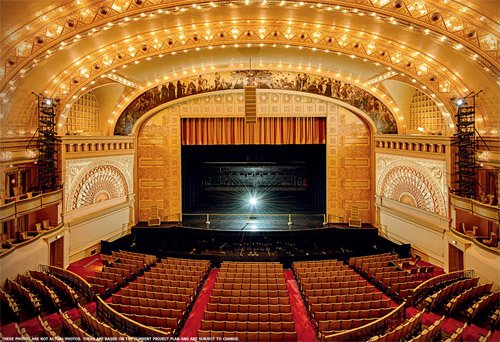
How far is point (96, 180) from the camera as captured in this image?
52.0 feet

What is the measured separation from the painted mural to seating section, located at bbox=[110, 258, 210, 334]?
350 inches

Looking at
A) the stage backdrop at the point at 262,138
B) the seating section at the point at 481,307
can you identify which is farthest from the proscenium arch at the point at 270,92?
the seating section at the point at 481,307

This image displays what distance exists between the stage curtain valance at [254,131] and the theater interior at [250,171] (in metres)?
0.07

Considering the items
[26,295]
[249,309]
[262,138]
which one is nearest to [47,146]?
[26,295]

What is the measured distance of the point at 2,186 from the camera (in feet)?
39.4

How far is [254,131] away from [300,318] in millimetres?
11579

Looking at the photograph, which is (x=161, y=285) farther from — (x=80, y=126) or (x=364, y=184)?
(x=364, y=184)

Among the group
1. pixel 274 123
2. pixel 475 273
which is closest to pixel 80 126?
pixel 274 123

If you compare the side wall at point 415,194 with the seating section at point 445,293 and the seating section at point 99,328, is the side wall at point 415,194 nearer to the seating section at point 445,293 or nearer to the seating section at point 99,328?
the seating section at point 445,293

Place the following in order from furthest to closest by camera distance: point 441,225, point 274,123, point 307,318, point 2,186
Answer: point 274,123 < point 441,225 < point 2,186 < point 307,318

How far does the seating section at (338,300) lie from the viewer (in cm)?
784

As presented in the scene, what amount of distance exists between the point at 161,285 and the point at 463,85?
11.8 meters

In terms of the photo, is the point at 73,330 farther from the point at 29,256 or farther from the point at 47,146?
the point at 47,146

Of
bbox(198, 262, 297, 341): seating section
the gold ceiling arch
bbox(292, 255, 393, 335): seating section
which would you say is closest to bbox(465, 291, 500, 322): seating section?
bbox(292, 255, 393, 335): seating section
